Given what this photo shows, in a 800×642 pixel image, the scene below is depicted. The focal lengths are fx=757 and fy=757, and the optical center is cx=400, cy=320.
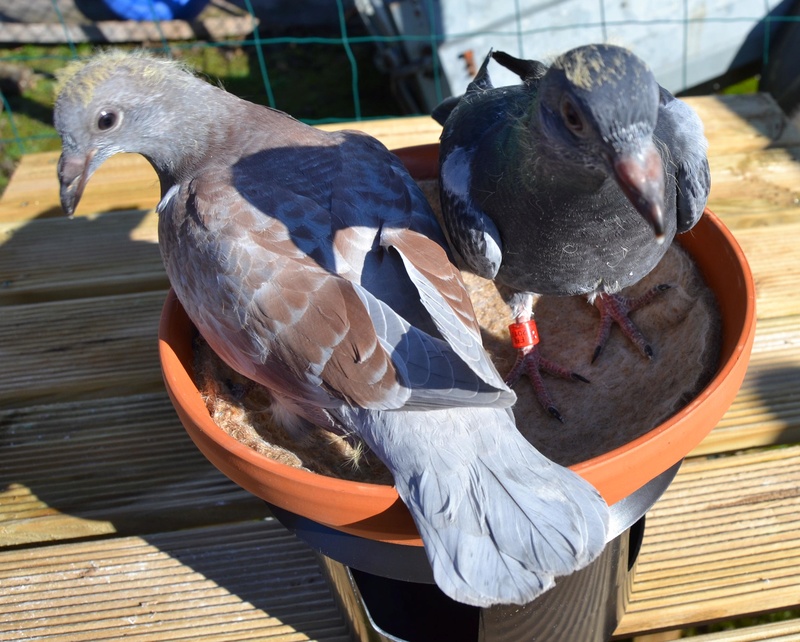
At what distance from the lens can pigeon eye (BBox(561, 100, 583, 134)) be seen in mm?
1316

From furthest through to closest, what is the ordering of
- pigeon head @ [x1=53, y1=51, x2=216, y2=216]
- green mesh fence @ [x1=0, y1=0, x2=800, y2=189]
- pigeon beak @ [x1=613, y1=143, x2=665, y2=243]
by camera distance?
green mesh fence @ [x1=0, y1=0, x2=800, y2=189] < pigeon head @ [x1=53, y1=51, x2=216, y2=216] < pigeon beak @ [x1=613, y1=143, x2=665, y2=243]

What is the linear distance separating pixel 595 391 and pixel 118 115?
4.55ft

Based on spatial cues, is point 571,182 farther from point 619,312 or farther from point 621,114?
point 619,312

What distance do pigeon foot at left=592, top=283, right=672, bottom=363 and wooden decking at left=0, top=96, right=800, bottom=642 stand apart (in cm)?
31

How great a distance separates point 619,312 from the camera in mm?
2045

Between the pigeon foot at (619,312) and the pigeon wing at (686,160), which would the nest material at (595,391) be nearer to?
the pigeon foot at (619,312)

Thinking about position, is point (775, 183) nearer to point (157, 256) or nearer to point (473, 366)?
point (473, 366)

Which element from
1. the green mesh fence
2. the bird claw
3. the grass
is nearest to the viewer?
the bird claw

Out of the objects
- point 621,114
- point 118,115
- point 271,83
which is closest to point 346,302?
point 621,114

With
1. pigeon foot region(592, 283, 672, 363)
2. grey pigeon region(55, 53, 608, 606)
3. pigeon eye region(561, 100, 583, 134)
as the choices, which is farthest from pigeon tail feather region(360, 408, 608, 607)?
pigeon foot region(592, 283, 672, 363)

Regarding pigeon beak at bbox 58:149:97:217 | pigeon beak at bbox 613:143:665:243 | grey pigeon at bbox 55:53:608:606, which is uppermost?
pigeon beak at bbox 613:143:665:243

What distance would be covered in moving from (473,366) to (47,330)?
1414 mm

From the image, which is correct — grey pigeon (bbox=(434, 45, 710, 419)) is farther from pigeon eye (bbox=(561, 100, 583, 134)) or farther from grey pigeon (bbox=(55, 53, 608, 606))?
grey pigeon (bbox=(55, 53, 608, 606))

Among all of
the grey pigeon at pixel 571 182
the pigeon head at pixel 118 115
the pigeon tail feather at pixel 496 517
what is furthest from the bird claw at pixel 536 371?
the pigeon head at pixel 118 115
